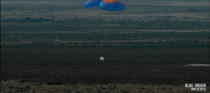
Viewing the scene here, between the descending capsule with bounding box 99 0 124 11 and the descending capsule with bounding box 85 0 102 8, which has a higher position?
the descending capsule with bounding box 85 0 102 8

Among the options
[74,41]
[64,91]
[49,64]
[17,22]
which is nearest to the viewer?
[64,91]

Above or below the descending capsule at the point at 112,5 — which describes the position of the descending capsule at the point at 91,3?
above

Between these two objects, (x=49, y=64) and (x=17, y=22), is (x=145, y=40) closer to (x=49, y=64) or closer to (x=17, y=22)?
(x=49, y=64)

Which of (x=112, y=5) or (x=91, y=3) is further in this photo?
(x=91, y=3)

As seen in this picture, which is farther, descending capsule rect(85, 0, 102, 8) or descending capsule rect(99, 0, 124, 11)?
descending capsule rect(85, 0, 102, 8)

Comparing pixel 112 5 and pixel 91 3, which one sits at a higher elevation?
pixel 91 3

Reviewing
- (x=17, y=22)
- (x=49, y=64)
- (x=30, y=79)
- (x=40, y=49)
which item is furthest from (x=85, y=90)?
(x=17, y=22)

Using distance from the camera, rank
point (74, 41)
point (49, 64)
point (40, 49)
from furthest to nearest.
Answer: point (74, 41) < point (40, 49) < point (49, 64)

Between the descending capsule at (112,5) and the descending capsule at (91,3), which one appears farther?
the descending capsule at (91,3)

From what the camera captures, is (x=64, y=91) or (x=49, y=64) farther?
(x=49, y=64)
